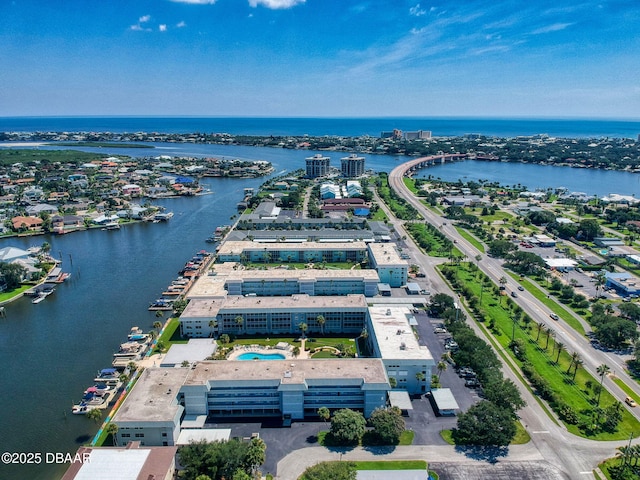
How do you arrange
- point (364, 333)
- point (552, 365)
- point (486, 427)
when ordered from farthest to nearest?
1. point (364, 333)
2. point (552, 365)
3. point (486, 427)

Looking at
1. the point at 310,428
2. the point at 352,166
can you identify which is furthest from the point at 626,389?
the point at 352,166

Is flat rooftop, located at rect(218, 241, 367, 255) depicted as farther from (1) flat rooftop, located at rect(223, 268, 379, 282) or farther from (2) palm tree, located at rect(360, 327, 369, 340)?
(2) palm tree, located at rect(360, 327, 369, 340)

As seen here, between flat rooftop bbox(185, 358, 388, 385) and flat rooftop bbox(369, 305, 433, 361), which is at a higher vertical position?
→ flat rooftop bbox(369, 305, 433, 361)

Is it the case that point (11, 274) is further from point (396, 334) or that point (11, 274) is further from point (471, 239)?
point (471, 239)

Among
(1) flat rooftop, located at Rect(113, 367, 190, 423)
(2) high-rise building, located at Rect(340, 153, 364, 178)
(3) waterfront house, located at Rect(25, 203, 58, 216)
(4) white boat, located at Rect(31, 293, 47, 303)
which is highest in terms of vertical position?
(2) high-rise building, located at Rect(340, 153, 364, 178)

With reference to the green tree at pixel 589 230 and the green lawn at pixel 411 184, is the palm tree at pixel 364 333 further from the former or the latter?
the green lawn at pixel 411 184

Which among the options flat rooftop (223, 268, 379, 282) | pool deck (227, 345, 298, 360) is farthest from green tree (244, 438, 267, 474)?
flat rooftop (223, 268, 379, 282)

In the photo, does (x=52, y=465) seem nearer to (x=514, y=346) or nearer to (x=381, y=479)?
(x=381, y=479)
